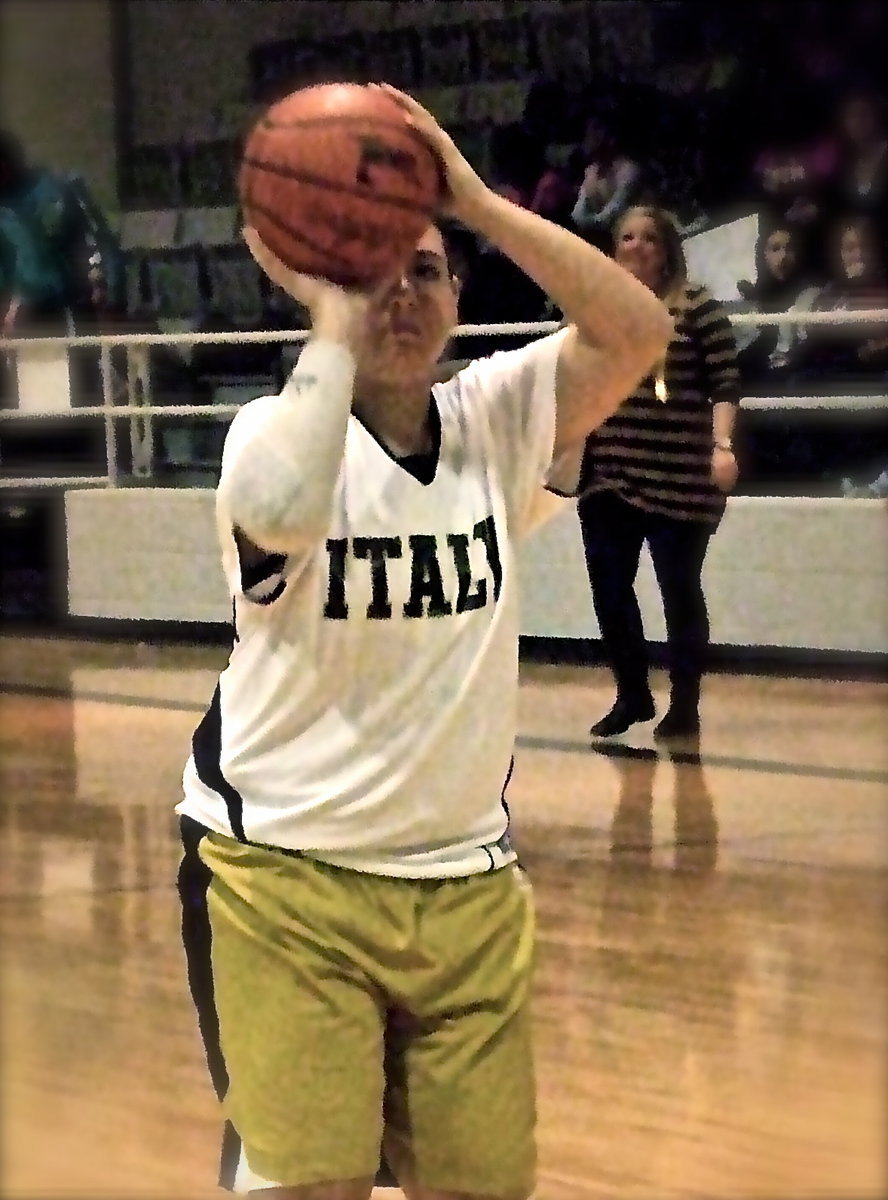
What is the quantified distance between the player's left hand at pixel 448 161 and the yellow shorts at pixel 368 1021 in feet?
1.71

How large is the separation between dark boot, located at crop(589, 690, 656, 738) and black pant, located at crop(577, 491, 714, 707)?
0.09m

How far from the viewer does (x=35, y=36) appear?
252 cm

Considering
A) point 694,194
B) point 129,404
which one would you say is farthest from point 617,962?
point 129,404

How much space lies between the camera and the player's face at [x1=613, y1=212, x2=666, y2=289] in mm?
3896

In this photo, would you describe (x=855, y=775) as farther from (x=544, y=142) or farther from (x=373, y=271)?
(x=544, y=142)

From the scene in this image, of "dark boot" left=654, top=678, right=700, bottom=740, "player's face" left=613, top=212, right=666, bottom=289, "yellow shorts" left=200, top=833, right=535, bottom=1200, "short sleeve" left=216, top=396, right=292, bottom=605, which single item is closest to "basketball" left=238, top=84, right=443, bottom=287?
"short sleeve" left=216, top=396, right=292, bottom=605

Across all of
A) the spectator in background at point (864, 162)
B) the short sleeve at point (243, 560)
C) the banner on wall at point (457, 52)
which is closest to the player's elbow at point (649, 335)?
the short sleeve at point (243, 560)

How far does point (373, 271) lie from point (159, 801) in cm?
263

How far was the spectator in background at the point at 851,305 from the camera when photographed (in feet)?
16.6

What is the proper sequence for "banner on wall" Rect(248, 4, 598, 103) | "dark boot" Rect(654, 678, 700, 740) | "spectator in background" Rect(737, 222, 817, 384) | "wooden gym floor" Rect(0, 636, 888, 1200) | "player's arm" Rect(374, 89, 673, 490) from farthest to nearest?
"banner on wall" Rect(248, 4, 598, 103), "spectator in background" Rect(737, 222, 817, 384), "dark boot" Rect(654, 678, 700, 740), "wooden gym floor" Rect(0, 636, 888, 1200), "player's arm" Rect(374, 89, 673, 490)

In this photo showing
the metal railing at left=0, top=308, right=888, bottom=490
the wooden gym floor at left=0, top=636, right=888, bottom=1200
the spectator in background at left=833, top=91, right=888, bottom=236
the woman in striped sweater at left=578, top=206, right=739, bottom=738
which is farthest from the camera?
the metal railing at left=0, top=308, right=888, bottom=490

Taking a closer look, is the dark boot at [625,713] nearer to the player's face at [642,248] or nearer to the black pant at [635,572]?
the black pant at [635,572]

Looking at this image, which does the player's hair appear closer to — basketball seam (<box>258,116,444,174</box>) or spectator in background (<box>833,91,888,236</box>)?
spectator in background (<box>833,91,888,236</box>)

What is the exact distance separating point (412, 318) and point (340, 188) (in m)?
0.11
